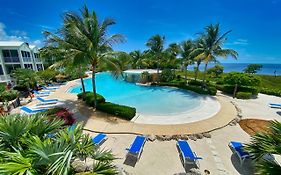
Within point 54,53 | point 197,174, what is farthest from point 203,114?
point 54,53

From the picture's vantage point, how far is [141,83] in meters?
29.7

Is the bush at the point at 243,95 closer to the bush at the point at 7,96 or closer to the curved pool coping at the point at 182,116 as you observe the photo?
the curved pool coping at the point at 182,116

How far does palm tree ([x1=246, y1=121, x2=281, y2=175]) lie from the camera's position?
3.69 metres

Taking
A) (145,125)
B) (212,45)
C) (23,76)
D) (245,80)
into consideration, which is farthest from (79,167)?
(212,45)

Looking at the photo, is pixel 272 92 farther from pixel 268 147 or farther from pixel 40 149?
pixel 40 149

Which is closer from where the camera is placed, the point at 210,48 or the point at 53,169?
the point at 53,169

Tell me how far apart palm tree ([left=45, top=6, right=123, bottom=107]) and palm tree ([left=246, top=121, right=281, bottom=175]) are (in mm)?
9768

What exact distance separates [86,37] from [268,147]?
12100 mm

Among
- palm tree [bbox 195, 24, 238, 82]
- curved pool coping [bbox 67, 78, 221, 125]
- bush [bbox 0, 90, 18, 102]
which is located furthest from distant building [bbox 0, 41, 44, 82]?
palm tree [bbox 195, 24, 238, 82]

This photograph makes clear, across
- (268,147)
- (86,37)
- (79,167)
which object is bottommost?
(79,167)

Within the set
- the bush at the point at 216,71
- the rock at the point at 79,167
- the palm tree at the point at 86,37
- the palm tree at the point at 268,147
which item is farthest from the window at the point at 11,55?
the bush at the point at 216,71

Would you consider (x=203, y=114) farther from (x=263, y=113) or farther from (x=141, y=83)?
(x=141, y=83)

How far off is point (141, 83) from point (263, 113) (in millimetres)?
19912

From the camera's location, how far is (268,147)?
4566 mm
